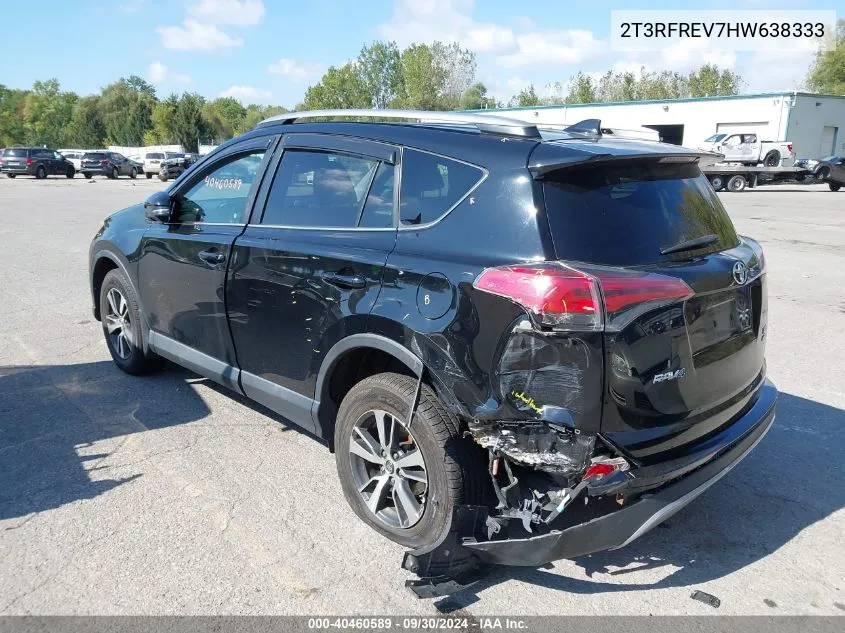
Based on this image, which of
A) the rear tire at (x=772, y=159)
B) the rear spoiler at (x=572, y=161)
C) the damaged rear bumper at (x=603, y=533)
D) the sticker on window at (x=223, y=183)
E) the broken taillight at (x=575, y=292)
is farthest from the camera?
the rear tire at (x=772, y=159)

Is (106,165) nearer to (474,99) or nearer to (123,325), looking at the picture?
(123,325)

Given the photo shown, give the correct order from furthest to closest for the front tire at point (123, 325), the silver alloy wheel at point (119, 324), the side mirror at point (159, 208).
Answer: the silver alloy wheel at point (119, 324), the front tire at point (123, 325), the side mirror at point (159, 208)

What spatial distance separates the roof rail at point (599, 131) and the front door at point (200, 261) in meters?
1.77

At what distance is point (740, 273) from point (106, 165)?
148 feet

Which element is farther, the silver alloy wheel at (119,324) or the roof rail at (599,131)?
the silver alloy wheel at (119,324)

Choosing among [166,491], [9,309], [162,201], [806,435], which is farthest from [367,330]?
[9,309]

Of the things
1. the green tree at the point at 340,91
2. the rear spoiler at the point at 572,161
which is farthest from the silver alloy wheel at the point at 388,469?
the green tree at the point at 340,91

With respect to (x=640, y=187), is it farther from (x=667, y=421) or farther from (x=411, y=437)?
(x=411, y=437)

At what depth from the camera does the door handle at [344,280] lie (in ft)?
10.5

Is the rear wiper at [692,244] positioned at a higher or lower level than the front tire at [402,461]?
higher

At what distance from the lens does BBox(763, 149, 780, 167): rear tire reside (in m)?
30.4

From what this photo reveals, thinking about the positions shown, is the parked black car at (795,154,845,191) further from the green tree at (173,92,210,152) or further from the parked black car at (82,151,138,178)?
the green tree at (173,92,210,152)

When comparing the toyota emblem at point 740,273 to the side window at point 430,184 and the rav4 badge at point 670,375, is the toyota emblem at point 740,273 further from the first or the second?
the side window at point 430,184

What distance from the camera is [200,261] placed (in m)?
4.29
